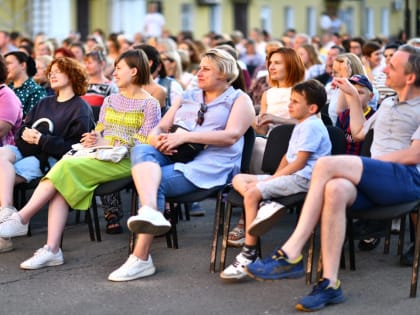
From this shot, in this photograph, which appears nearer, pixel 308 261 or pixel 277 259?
pixel 277 259

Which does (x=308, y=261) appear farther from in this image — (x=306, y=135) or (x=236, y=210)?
(x=236, y=210)

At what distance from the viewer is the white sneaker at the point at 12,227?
7.12 meters

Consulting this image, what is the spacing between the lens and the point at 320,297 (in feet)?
19.4

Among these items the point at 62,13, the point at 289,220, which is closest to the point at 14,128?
the point at 289,220

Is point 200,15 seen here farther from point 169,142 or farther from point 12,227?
point 12,227

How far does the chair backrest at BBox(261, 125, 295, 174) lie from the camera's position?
23.9 ft

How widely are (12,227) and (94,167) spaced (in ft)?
2.32

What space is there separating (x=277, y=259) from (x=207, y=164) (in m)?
1.40

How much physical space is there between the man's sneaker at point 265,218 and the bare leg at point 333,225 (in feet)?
1.16

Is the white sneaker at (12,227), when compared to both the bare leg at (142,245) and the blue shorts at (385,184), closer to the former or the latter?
the bare leg at (142,245)

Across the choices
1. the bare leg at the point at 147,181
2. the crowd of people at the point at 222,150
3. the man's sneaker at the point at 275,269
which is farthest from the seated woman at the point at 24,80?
the man's sneaker at the point at 275,269

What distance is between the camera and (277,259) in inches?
235

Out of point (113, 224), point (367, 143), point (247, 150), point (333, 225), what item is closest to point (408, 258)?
point (367, 143)

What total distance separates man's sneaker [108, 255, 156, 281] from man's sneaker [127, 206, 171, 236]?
1.08 feet
